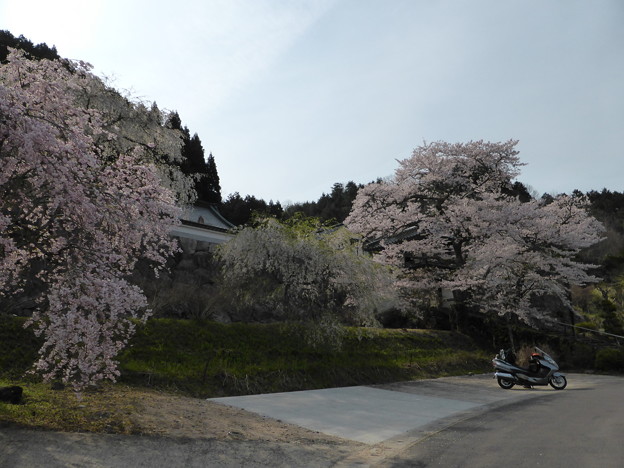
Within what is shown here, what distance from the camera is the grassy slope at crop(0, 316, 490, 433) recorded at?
7.23m

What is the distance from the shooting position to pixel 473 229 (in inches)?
906

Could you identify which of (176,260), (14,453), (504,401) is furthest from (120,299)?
(176,260)

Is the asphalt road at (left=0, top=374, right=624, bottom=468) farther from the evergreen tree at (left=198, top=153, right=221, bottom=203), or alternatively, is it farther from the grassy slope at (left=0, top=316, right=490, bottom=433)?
the evergreen tree at (left=198, top=153, right=221, bottom=203)

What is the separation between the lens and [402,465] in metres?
6.12

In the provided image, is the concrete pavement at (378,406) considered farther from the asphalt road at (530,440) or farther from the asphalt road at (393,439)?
the asphalt road at (530,440)

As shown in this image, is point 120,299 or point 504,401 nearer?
point 120,299

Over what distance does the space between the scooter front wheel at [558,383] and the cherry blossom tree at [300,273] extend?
6.01 meters

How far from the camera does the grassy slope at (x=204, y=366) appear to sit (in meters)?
7.23

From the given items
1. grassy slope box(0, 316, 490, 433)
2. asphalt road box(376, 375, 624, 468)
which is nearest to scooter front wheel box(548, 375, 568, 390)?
asphalt road box(376, 375, 624, 468)

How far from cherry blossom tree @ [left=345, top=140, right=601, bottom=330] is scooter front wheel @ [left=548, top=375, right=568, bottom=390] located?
6.96 m

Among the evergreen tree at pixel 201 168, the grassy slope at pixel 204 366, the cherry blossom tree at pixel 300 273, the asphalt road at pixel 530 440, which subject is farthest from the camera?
the evergreen tree at pixel 201 168

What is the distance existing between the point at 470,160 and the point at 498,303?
7788mm

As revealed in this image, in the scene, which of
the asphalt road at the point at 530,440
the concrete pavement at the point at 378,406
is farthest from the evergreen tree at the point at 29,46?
the asphalt road at the point at 530,440

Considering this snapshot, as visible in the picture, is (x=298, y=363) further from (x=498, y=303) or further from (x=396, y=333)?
(x=498, y=303)
